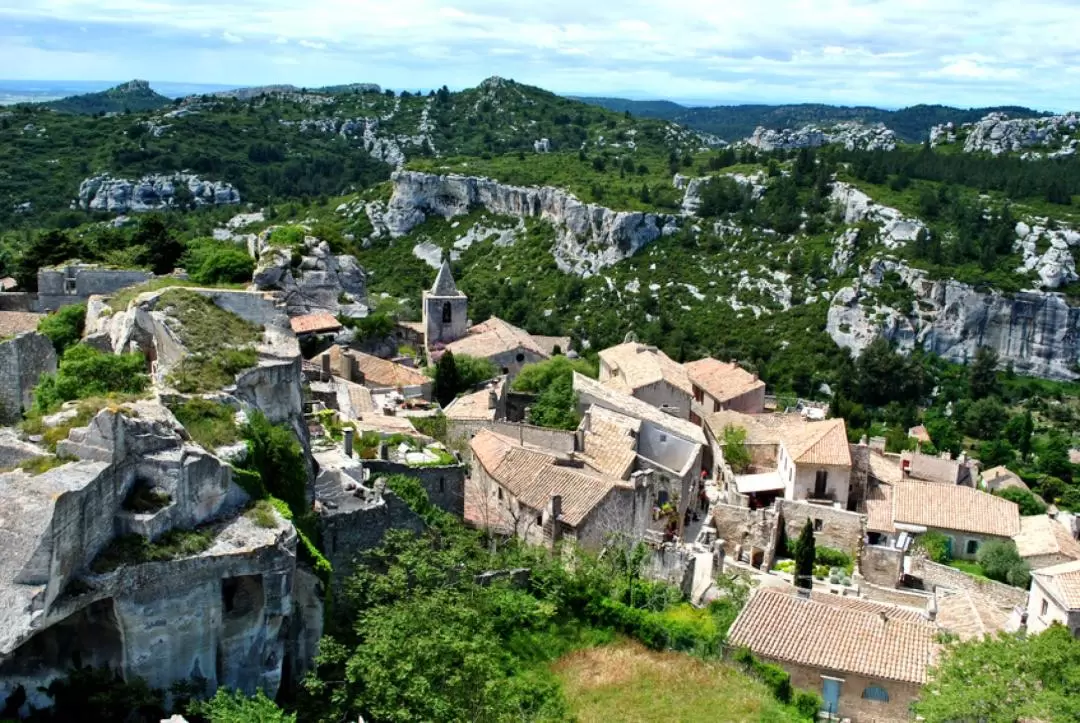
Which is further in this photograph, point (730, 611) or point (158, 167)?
point (158, 167)

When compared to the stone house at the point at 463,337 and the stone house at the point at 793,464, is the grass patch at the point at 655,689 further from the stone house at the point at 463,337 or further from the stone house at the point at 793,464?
the stone house at the point at 463,337

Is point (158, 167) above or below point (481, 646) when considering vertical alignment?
above

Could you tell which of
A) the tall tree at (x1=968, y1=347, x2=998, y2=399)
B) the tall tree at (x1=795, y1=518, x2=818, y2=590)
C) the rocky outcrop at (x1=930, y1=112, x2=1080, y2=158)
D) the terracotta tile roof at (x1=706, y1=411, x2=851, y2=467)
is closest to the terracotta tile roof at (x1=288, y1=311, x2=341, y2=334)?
the terracotta tile roof at (x1=706, y1=411, x2=851, y2=467)

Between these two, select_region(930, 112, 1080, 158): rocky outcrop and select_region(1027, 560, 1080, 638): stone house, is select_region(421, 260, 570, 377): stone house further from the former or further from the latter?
select_region(930, 112, 1080, 158): rocky outcrop

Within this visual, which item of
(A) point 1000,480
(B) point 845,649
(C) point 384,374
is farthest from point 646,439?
(A) point 1000,480

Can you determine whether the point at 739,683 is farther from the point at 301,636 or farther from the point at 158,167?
the point at 158,167

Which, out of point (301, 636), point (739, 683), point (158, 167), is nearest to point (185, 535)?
point (301, 636)

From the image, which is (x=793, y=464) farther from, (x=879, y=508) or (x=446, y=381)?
(x=446, y=381)
